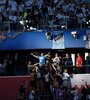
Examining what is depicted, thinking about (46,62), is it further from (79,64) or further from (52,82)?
(79,64)

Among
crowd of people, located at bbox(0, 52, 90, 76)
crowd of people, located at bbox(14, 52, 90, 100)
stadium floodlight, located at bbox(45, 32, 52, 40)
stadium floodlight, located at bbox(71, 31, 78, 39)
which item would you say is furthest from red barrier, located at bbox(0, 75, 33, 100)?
stadium floodlight, located at bbox(71, 31, 78, 39)

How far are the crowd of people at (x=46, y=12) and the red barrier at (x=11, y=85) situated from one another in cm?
280

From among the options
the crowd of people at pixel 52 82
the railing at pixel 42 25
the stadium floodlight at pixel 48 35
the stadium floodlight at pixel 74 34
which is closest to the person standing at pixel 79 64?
→ the crowd of people at pixel 52 82

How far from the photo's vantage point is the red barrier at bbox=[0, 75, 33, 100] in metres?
32.3

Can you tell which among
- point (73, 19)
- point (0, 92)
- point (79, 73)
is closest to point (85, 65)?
point (79, 73)

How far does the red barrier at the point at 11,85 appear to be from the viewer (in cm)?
3231

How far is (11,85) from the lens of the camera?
3253 centimetres

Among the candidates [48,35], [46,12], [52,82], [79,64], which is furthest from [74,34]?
[52,82]

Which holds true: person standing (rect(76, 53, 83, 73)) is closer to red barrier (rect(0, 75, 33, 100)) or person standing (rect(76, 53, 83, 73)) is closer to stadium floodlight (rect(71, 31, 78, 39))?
stadium floodlight (rect(71, 31, 78, 39))

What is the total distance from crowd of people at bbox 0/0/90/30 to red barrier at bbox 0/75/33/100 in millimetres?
2805

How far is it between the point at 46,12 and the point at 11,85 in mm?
4515

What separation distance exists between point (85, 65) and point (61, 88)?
2365 mm

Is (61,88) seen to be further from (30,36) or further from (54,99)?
(30,36)

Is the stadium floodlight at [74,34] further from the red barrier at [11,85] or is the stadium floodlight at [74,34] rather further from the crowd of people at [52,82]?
the red barrier at [11,85]
